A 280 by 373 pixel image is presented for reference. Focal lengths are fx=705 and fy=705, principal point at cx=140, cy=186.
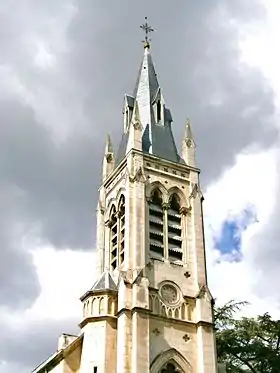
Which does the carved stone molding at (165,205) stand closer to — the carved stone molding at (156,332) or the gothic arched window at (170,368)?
the carved stone molding at (156,332)

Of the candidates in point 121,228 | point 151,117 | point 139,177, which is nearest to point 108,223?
point 121,228

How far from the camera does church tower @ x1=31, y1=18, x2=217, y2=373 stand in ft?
116

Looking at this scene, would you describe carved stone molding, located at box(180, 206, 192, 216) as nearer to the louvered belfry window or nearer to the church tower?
the church tower

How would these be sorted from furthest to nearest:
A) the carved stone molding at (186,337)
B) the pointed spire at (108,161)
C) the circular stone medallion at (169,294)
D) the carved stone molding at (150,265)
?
the pointed spire at (108,161), the carved stone molding at (150,265), the circular stone medallion at (169,294), the carved stone molding at (186,337)

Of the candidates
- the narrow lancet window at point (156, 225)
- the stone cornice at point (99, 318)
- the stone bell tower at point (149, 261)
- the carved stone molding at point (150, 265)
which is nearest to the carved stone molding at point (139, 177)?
the stone bell tower at point (149, 261)

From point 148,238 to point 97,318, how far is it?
18.7 ft

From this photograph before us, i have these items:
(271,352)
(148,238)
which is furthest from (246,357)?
(148,238)

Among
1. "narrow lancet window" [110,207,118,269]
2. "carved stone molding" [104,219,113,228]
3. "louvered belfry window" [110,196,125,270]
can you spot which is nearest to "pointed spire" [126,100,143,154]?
"louvered belfry window" [110,196,125,270]

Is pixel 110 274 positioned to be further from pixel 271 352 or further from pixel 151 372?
pixel 271 352

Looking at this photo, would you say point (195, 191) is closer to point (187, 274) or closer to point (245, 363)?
point (187, 274)

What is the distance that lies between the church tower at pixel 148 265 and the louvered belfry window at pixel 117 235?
6 cm

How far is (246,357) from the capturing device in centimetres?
4344

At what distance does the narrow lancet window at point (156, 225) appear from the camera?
129 ft

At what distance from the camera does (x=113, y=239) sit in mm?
41719
